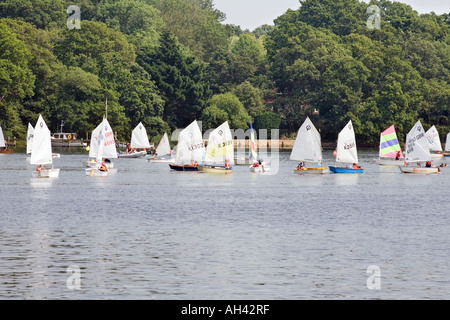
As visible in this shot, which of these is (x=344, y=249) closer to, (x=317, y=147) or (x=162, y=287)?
(x=162, y=287)

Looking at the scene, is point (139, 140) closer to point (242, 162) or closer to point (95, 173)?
point (242, 162)

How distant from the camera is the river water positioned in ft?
114

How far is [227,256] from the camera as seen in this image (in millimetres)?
41969

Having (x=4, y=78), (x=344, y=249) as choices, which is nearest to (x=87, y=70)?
(x=4, y=78)

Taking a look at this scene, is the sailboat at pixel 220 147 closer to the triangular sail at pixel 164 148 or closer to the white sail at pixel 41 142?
the white sail at pixel 41 142

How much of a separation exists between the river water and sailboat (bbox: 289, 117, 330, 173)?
12202 mm

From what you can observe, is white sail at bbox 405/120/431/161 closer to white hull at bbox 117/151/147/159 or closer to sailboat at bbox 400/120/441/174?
sailboat at bbox 400/120/441/174

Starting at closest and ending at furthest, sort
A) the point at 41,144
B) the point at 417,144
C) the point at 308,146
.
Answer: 1. the point at 41,144
2. the point at 308,146
3. the point at 417,144

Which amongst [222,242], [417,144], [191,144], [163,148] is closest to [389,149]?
[417,144]

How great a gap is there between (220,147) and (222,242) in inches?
2157

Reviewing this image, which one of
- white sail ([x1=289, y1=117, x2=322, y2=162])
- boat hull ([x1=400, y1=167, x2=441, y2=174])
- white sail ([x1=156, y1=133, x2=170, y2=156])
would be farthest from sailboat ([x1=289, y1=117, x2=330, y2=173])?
white sail ([x1=156, y1=133, x2=170, y2=156])

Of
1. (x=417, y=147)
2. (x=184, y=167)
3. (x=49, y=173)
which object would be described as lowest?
(x=49, y=173)

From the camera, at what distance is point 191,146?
104m

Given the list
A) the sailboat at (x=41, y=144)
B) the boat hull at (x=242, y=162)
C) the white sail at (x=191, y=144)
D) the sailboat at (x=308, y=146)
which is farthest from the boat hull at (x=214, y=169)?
the sailboat at (x=41, y=144)
